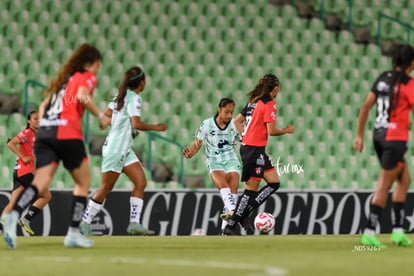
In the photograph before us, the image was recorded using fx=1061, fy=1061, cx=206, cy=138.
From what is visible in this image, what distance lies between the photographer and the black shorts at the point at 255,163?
14.3 m

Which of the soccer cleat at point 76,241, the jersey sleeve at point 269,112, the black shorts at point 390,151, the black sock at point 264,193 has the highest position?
the jersey sleeve at point 269,112

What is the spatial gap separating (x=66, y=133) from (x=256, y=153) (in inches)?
184

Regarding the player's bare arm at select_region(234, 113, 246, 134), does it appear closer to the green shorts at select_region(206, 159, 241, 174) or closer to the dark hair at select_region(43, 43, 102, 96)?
the green shorts at select_region(206, 159, 241, 174)

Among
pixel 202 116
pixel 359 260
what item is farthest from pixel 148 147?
pixel 359 260

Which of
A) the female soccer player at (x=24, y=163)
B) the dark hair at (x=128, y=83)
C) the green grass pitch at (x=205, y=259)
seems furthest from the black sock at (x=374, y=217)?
the female soccer player at (x=24, y=163)

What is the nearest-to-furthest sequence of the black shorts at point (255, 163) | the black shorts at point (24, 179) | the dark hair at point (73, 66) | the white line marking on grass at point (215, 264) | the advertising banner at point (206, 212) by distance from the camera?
the white line marking on grass at point (215, 264) → the dark hair at point (73, 66) → the black shorts at point (255, 163) → the black shorts at point (24, 179) → the advertising banner at point (206, 212)

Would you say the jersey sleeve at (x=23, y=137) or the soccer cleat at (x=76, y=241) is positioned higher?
the jersey sleeve at (x=23, y=137)

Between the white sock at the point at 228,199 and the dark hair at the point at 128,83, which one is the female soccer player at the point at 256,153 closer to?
the white sock at the point at 228,199

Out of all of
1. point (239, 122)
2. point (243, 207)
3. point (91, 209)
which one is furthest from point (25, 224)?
point (239, 122)

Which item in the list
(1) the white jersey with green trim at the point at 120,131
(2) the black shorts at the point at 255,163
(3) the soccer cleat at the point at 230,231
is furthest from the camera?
(3) the soccer cleat at the point at 230,231

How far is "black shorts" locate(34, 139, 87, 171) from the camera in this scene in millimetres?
10164

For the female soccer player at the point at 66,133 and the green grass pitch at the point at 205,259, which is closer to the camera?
the green grass pitch at the point at 205,259

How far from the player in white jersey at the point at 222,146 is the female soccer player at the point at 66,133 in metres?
5.10

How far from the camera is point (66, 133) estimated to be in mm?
10156
